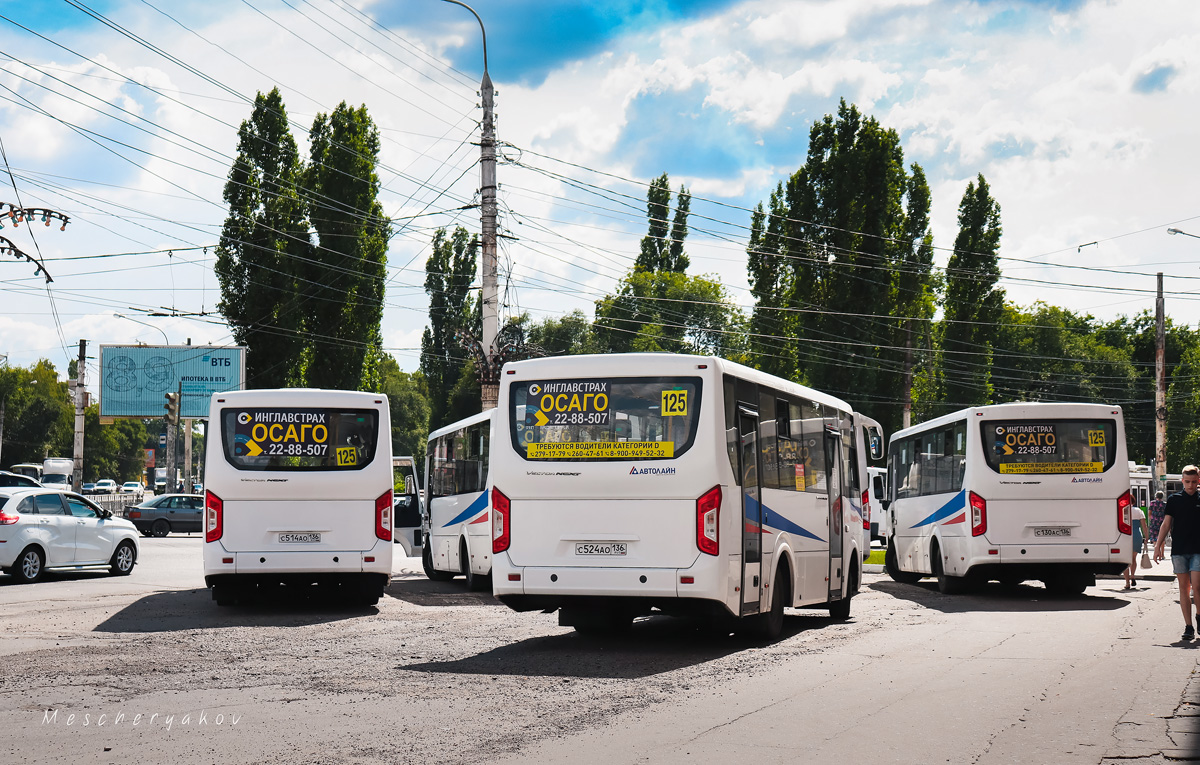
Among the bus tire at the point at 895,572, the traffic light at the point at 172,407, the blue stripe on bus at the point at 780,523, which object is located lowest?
the bus tire at the point at 895,572

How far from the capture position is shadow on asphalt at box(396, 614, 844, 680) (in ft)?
35.5

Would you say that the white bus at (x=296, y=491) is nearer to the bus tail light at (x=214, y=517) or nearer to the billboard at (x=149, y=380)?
the bus tail light at (x=214, y=517)

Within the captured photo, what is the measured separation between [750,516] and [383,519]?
235 inches

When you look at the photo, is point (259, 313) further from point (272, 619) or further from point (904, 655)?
point (904, 655)

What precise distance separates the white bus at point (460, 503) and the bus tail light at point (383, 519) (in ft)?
8.87

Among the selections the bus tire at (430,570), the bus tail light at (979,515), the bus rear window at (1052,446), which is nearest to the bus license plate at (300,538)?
the bus tire at (430,570)

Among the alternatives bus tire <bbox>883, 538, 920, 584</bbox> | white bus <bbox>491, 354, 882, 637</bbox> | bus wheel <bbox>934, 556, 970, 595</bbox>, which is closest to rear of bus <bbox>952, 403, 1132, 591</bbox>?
bus wheel <bbox>934, 556, 970, 595</bbox>

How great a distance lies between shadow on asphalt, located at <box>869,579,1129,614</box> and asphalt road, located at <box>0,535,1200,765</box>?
54.1 inches

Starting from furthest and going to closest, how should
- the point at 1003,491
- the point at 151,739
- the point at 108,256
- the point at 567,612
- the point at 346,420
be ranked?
the point at 108,256, the point at 1003,491, the point at 346,420, the point at 567,612, the point at 151,739

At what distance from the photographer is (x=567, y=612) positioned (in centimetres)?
1386

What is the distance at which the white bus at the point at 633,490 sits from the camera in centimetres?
1190

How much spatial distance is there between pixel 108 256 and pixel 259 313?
1183cm

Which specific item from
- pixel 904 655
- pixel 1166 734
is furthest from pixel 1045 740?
pixel 904 655

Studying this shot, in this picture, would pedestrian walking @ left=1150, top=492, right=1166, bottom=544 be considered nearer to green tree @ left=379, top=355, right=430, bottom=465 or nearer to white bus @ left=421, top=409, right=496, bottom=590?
white bus @ left=421, top=409, right=496, bottom=590
